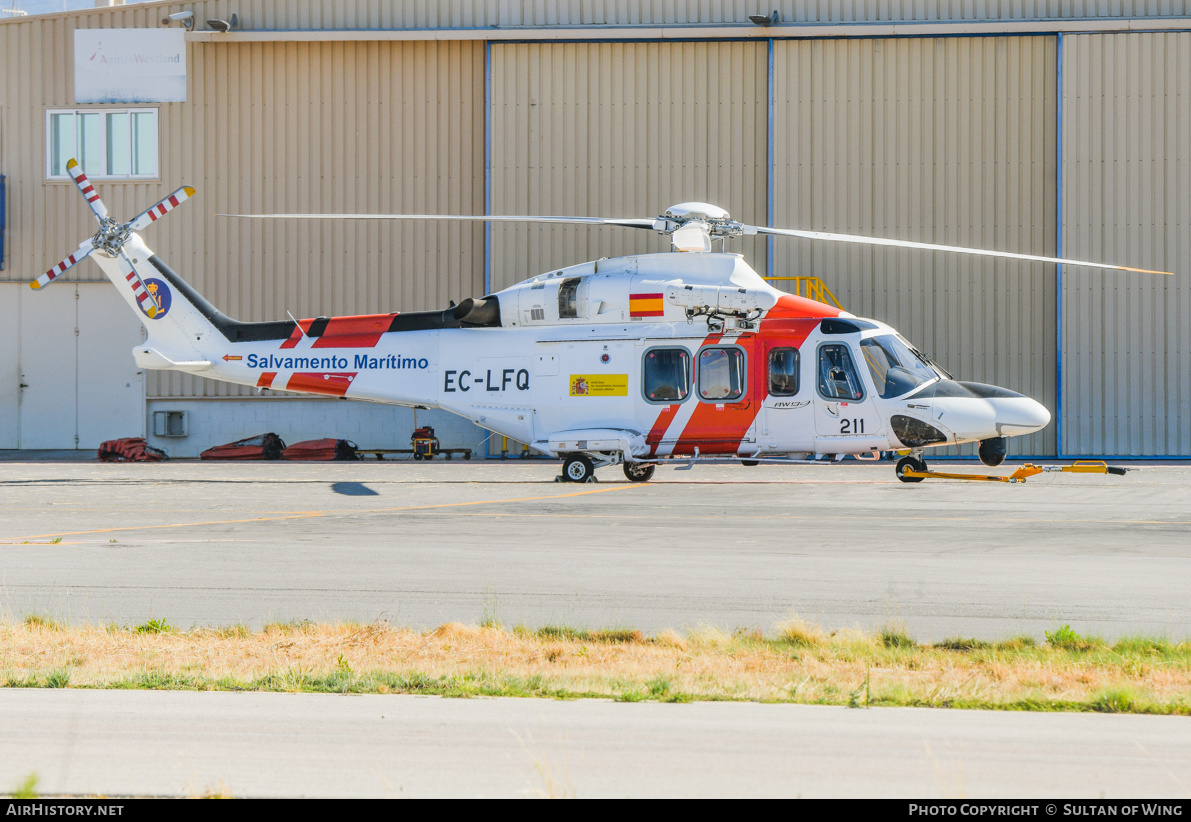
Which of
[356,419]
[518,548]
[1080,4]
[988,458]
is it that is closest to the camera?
[518,548]

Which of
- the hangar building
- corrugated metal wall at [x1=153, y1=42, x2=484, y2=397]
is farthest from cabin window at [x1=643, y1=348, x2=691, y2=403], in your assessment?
corrugated metal wall at [x1=153, y1=42, x2=484, y2=397]

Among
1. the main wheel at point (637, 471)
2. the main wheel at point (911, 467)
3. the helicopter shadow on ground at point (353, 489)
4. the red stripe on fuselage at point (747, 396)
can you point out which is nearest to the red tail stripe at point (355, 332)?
the helicopter shadow on ground at point (353, 489)

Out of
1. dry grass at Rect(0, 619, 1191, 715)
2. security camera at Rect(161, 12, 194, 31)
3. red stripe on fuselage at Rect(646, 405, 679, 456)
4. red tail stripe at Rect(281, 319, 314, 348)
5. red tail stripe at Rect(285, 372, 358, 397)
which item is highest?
security camera at Rect(161, 12, 194, 31)

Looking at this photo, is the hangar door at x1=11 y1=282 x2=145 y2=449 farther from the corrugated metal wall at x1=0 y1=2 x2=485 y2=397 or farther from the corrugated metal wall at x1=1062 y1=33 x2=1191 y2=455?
the corrugated metal wall at x1=1062 y1=33 x2=1191 y2=455

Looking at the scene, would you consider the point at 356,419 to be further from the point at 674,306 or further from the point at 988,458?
the point at 988,458

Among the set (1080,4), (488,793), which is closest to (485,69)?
(1080,4)

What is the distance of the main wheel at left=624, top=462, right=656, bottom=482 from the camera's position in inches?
754

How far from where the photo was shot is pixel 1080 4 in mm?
26203

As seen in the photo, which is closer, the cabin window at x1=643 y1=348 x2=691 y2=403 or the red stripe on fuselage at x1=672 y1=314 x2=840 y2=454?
the red stripe on fuselage at x1=672 y1=314 x2=840 y2=454

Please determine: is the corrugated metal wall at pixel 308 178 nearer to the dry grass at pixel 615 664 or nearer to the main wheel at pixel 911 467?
the main wheel at pixel 911 467

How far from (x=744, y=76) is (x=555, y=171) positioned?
5.28 metres

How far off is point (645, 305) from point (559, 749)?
13.4m

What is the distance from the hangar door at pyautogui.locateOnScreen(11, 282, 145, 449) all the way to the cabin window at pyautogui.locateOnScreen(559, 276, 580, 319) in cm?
1564

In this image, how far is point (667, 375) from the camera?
1805 centimetres
